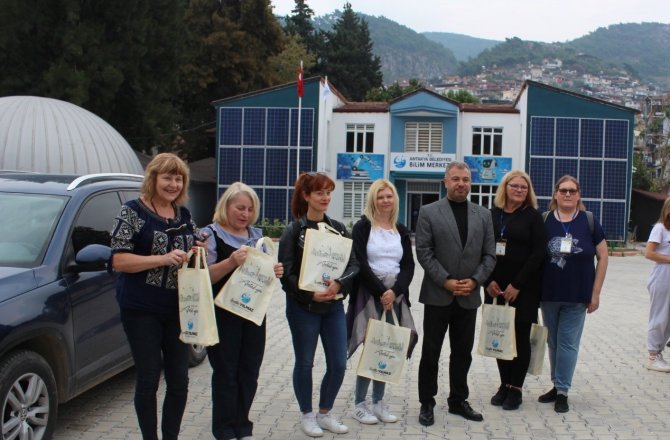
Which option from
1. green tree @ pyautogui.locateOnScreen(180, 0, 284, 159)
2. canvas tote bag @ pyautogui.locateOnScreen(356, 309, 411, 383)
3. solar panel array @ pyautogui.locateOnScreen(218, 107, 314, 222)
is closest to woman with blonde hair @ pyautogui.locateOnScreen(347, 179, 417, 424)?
canvas tote bag @ pyautogui.locateOnScreen(356, 309, 411, 383)

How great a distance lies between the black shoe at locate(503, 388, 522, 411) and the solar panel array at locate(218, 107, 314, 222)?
109ft

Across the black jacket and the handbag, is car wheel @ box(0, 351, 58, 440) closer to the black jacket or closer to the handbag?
the black jacket

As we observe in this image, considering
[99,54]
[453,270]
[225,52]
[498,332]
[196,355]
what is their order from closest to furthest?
[453,270], [498,332], [196,355], [99,54], [225,52]

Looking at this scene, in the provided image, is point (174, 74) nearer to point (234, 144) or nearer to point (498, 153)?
point (234, 144)

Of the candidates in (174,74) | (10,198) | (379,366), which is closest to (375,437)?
(379,366)

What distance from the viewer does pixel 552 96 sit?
38.7 metres

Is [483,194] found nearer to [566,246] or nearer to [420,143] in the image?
[420,143]

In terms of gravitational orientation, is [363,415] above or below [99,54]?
below

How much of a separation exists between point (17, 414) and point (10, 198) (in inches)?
73.2

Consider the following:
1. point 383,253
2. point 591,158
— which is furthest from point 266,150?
point 383,253

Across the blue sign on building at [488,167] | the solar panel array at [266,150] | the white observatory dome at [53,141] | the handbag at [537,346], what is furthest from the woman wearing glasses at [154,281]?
the blue sign on building at [488,167]

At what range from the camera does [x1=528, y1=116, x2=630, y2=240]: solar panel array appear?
126 feet

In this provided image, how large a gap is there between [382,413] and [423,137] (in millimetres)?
35365

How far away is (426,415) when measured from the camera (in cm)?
578
